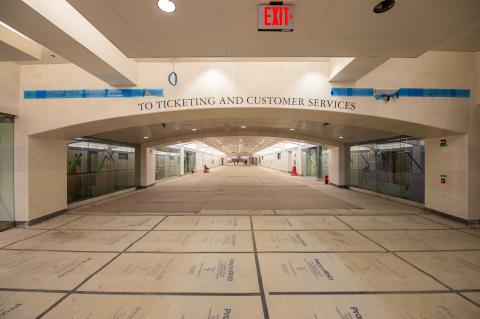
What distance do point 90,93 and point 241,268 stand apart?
19.7 ft

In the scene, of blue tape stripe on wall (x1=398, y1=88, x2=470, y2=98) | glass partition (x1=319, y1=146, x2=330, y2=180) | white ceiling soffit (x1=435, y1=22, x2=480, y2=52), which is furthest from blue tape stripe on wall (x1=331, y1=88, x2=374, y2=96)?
glass partition (x1=319, y1=146, x2=330, y2=180)

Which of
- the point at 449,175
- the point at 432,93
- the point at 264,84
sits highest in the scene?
the point at 264,84

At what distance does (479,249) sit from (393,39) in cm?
437

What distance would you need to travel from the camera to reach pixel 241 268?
354 centimetres

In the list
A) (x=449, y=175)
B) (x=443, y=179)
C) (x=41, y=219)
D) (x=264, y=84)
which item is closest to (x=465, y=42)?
(x=449, y=175)

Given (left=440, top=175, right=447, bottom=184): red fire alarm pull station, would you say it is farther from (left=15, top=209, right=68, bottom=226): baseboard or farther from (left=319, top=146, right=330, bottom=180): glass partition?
(left=15, top=209, right=68, bottom=226): baseboard

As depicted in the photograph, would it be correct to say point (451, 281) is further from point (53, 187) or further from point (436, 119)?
point (53, 187)

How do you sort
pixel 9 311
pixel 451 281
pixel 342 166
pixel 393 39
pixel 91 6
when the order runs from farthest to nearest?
pixel 342 166 < pixel 393 39 < pixel 451 281 < pixel 91 6 < pixel 9 311

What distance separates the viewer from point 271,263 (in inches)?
146

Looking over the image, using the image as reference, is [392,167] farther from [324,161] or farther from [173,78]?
[173,78]

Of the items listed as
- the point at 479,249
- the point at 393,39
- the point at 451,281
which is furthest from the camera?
the point at 479,249

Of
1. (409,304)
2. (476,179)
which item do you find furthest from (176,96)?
(476,179)

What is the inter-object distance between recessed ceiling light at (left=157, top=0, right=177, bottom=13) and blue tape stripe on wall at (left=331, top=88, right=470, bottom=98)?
4.59 meters

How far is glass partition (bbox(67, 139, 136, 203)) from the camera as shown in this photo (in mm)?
8781
